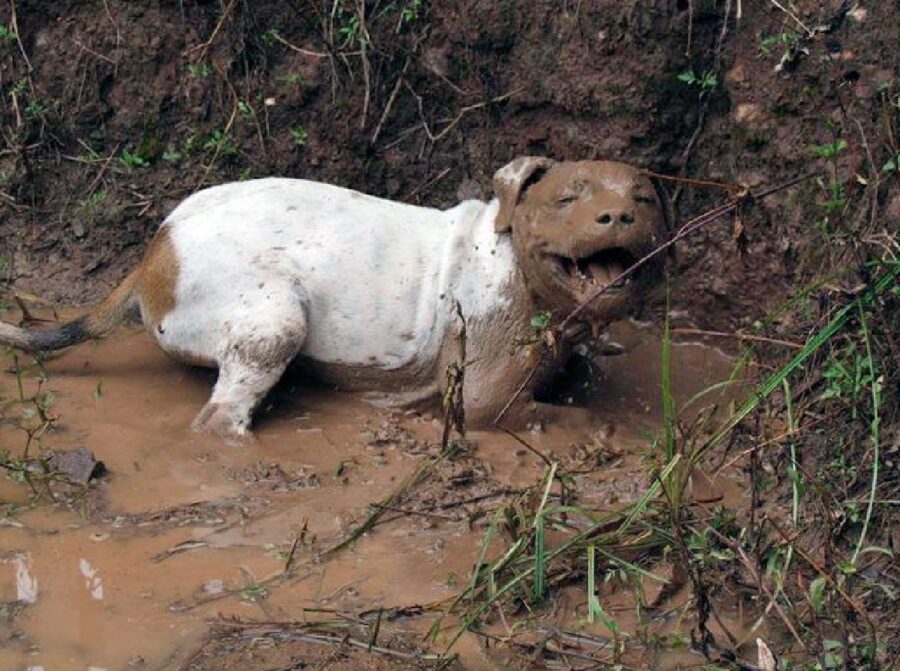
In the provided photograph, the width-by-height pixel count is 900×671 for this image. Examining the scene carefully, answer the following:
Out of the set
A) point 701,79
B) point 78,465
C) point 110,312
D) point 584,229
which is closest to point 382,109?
point 701,79

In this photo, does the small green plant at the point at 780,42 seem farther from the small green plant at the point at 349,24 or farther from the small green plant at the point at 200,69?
the small green plant at the point at 200,69

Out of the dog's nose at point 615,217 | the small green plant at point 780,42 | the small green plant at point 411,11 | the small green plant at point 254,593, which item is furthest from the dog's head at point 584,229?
the small green plant at point 254,593

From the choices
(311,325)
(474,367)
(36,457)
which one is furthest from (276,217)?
(36,457)

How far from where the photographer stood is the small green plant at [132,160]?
6.68 metres

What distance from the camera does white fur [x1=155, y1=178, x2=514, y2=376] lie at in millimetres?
5656

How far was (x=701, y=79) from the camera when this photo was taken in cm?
627

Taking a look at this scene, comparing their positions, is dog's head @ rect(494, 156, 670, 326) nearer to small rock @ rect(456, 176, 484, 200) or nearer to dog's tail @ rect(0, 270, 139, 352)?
small rock @ rect(456, 176, 484, 200)

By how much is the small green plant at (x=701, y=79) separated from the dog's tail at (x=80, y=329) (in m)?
2.38

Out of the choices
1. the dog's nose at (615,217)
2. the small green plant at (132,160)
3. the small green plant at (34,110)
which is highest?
the dog's nose at (615,217)

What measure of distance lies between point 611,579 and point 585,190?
166 centimetres

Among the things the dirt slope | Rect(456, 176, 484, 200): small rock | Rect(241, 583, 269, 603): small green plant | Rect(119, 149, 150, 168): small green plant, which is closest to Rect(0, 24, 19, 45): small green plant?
the dirt slope

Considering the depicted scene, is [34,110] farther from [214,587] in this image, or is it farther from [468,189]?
[214,587]

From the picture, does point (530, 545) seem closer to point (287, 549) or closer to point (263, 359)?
point (287, 549)

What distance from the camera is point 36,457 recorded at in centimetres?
503
